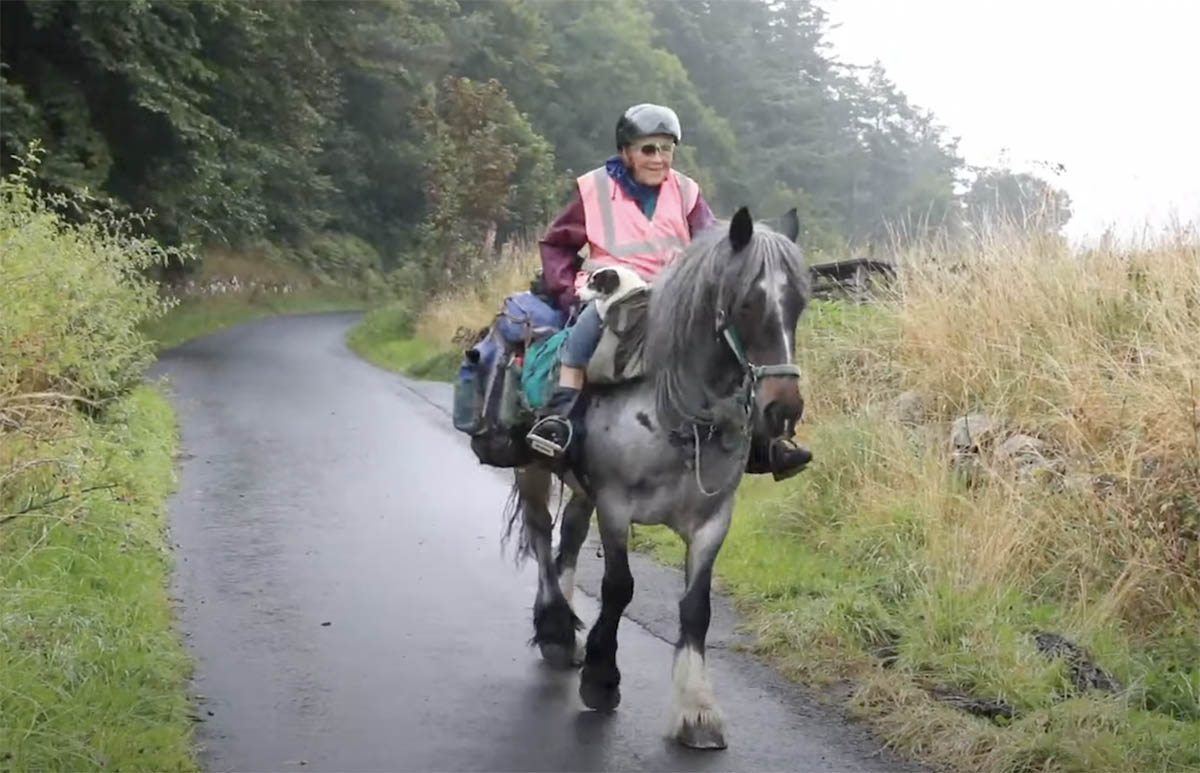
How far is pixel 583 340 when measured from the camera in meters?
5.65

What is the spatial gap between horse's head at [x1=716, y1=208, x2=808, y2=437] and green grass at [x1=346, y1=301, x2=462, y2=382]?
14.2 meters

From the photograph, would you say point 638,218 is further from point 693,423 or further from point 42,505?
point 42,505

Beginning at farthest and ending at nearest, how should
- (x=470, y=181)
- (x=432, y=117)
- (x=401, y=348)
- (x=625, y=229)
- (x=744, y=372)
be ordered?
(x=432, y=117)
(x=470, y=181)
(x=401, y=348)
(x=625, y=229)
(x=744, y=372)

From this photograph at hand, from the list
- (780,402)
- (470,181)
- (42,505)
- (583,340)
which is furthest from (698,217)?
(470,181)

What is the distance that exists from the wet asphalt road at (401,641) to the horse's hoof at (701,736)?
0.06m

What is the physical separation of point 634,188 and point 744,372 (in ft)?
4.24

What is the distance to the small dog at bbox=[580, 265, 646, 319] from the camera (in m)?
5.60

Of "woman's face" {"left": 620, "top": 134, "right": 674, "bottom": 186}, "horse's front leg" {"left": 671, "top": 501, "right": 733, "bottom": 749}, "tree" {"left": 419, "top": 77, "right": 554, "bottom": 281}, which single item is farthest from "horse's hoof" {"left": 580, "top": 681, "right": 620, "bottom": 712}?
"tree" {"left": 419, "top": 77, "right": 554, "bottom": 281}

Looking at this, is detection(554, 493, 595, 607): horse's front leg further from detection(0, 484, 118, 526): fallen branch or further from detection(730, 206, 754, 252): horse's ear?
detection(0, 484, 118, 526): fallen branch

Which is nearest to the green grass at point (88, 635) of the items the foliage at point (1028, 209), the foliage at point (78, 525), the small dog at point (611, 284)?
the foliage at point (78, 525)

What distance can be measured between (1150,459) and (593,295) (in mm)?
3096

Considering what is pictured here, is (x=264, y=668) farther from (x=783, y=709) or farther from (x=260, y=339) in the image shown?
(x=260, y=339)

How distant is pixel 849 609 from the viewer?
686cm

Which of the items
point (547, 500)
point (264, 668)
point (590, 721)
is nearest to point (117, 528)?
point (264, 668)
